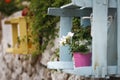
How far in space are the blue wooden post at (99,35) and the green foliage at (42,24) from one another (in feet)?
5.71

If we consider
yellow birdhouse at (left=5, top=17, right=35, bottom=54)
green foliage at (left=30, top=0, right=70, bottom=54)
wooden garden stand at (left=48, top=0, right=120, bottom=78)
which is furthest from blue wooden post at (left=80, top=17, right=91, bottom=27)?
yellow birdhouse at (left=5, top=17, right=35, bottom=54)

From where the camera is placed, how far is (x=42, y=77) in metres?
5.42

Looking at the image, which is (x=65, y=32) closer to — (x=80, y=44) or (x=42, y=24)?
(x=80, y=44)

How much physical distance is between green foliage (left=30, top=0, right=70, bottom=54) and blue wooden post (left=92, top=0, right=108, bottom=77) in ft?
5.71

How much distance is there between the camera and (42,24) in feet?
17.3

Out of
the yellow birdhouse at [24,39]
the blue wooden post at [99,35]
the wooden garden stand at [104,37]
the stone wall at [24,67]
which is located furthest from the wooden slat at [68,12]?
the yellow birdhouse at [24,39]

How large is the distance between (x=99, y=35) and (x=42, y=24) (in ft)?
6.77

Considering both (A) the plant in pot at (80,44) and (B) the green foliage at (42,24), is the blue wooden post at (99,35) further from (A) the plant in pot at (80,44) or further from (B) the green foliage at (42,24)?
(B) the green foliage at (42,24)

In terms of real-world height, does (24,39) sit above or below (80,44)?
below

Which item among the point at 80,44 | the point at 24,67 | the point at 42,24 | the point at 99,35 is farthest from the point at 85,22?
the point at 24,67

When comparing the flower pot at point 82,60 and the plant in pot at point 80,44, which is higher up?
the plant in pot at point 80,44

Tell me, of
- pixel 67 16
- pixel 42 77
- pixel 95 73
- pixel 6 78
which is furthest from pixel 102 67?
pixel 6 78

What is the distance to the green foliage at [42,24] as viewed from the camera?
5.13 metres

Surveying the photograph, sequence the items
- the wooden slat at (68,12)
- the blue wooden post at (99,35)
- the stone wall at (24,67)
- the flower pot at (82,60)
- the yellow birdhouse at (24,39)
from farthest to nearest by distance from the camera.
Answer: the yellow birdhouse at (24,39) < the stone wall at (24,67) < the wooden slat at (68,12) < the flower pot at (82,60) < the blue wooden post at (99,35)
